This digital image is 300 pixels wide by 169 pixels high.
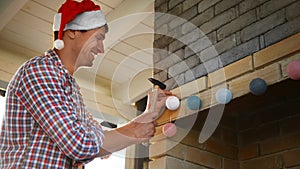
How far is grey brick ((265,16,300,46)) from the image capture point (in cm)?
200

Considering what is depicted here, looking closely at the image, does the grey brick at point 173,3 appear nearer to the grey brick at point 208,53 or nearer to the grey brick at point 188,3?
the grey brick at point 188,3

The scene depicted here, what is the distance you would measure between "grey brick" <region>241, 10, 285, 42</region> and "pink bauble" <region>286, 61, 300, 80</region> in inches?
10.6

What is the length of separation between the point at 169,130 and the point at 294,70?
746 millimetres

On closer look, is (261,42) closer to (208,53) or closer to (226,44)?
(226,44)

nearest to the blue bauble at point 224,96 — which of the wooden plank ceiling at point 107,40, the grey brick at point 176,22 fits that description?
the grey brick at point 176,22

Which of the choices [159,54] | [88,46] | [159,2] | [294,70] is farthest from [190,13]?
[88,46]

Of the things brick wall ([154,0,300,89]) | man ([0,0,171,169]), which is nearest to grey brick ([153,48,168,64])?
brick wall ([154,0,300,89])

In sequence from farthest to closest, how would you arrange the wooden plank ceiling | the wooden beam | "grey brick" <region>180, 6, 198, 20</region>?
the wooden plank ceiling
the wooden beam
"grey brick" <region>180, 6, 198, 20</region>

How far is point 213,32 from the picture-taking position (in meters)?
2.44

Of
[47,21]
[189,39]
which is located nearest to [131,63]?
[47,21]

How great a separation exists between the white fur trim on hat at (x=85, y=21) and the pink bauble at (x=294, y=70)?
0.77 m

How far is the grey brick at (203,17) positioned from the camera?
2.51 metres

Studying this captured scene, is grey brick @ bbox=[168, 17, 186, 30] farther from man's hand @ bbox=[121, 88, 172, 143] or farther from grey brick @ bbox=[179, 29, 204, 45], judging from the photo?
man's hand @ bbox=[121, 88, 172, 143]

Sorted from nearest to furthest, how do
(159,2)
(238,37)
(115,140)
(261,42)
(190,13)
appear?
(115,140)
(261,42)
(238,37)
(190,13)
(159,2)
